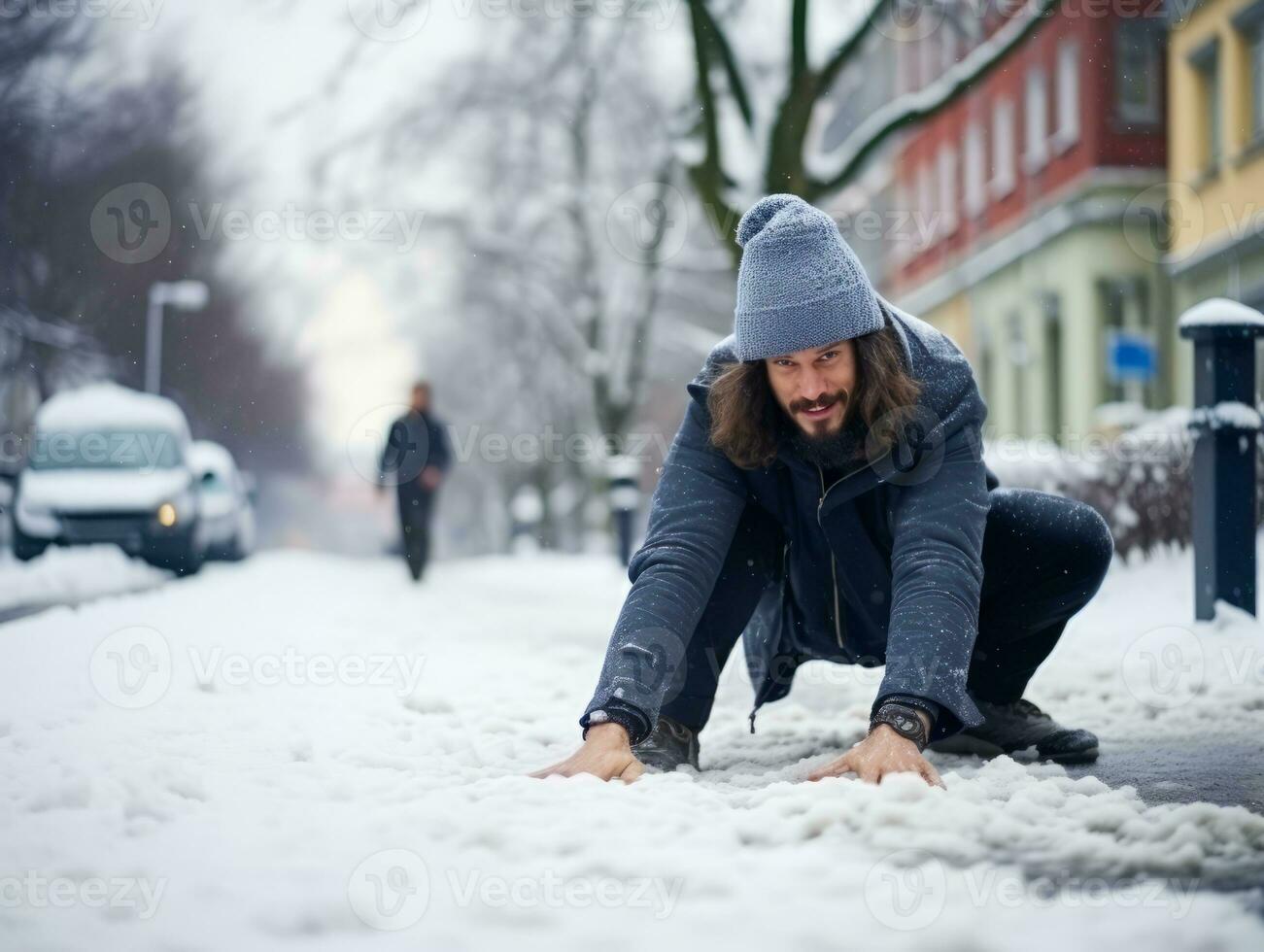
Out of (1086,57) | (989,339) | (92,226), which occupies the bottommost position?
(989,339)

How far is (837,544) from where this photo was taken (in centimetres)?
353

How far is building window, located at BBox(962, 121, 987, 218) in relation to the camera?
27453mm

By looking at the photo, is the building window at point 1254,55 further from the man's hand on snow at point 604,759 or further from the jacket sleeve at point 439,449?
the man's hand on snow at point 604,759

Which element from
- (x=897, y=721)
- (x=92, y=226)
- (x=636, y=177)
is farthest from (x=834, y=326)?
(x=92, y=226)

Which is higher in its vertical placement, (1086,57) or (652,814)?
(1086,57)

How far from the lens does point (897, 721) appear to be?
9.59ft

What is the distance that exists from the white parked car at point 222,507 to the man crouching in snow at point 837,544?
12763mm

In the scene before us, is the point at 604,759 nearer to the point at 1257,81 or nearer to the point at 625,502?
the point at 625,502

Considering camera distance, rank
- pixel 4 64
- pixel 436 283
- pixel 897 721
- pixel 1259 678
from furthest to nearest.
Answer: pixel 436 283, pixel 4 64, pixel 1259 678, pixel 897 721

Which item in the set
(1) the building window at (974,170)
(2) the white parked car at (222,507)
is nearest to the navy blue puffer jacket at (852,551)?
(2) the white parked car at (222,507)

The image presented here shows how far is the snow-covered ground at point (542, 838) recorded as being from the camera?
2.10 metres

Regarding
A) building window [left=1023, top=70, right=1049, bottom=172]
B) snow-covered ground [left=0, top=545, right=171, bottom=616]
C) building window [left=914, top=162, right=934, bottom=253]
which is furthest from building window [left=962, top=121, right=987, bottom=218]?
snow-covered ground [left=0, top=545, right=171, bottom=616]

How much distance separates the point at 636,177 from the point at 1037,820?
2006 centimetres

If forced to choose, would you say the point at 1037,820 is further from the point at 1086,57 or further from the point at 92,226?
the point at 92,226
